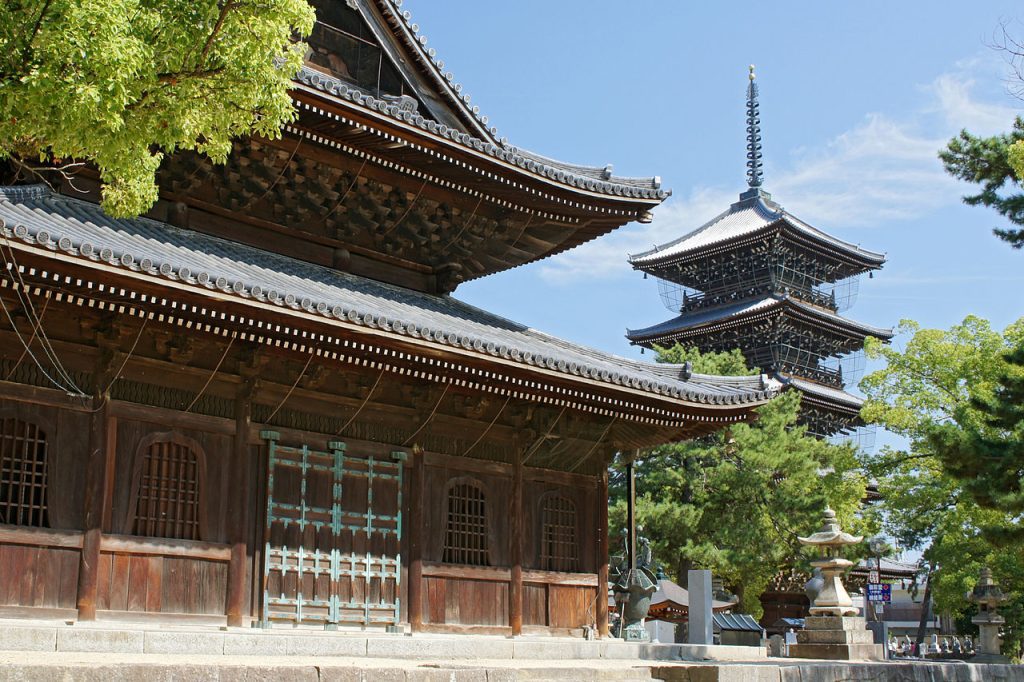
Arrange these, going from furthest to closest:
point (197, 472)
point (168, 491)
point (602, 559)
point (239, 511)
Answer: point (602, 559) → point (239, 511) → point (197, 472) → point (168, 491)

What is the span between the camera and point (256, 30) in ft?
23.7

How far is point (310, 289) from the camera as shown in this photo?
13914 millimetres

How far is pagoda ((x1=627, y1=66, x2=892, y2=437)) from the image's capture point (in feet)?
156

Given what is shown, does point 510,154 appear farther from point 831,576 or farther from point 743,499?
point 743,499

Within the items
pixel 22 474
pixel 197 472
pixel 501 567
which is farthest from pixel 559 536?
pixel 22 474

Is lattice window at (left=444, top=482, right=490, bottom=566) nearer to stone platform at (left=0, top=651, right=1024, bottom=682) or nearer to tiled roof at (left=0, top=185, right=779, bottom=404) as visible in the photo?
tiled roof at (left=0, top=185, right=779, bottom=404)

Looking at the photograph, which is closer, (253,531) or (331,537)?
(253,531)

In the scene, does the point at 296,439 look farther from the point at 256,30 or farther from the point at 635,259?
the point at 635,259

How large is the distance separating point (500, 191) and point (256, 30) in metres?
9.55

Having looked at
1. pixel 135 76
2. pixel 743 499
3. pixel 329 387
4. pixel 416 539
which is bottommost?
pixel 416 539

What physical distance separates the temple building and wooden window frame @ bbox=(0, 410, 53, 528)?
3 cm

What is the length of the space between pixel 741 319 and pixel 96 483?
38503mm

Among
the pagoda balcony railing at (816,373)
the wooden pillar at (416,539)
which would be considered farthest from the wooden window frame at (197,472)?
the pagoda balcony railing at (816,373)

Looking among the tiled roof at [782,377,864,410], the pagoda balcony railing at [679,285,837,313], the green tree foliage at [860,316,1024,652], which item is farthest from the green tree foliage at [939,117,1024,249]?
the pagoda balcony railing at [679,285,837,313]
